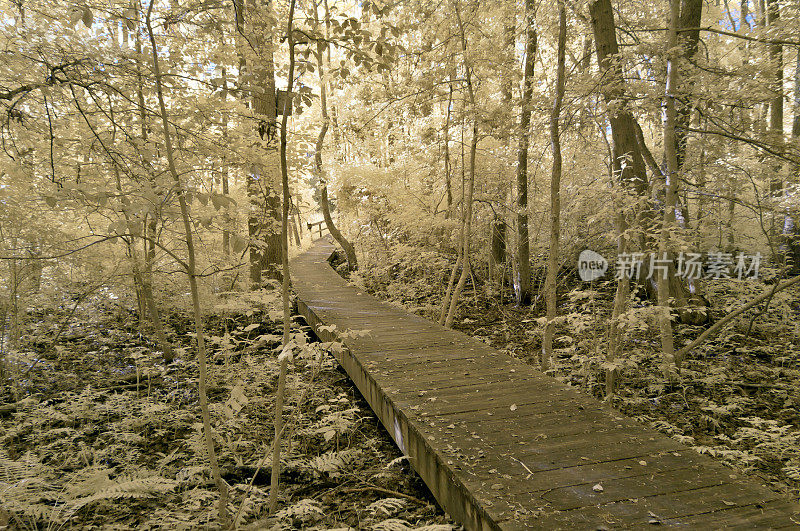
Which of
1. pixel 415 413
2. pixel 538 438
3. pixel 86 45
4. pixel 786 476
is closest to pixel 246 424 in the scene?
pixel 415 413

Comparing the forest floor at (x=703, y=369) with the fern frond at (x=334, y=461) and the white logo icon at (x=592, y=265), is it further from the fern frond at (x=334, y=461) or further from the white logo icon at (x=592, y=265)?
the fern frond at (x=334, y=461)

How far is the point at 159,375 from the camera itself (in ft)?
20.0

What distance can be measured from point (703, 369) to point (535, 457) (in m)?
5.37

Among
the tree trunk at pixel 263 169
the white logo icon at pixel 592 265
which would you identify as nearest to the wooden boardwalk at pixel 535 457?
the tree trunk at pixel 263 169

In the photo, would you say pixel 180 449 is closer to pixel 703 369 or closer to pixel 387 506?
pixel 387 506

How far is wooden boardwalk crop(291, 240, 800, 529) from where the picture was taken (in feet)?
7.28

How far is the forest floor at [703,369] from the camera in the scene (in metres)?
4.45

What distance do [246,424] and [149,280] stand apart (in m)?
2.78

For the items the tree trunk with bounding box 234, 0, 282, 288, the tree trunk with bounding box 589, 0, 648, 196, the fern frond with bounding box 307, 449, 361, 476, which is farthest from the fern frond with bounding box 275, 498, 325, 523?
the tree trunk with bounding box 589, 0, 648, 196

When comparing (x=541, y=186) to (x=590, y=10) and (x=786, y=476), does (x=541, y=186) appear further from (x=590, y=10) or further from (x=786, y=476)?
(x=786, y=476)

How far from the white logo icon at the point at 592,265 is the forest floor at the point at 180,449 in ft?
21.1

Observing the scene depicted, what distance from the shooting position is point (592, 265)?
32.0ft

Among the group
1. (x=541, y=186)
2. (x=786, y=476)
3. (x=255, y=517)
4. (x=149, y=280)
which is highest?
(x=541, y=186)

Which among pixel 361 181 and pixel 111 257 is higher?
pixel 361 181
